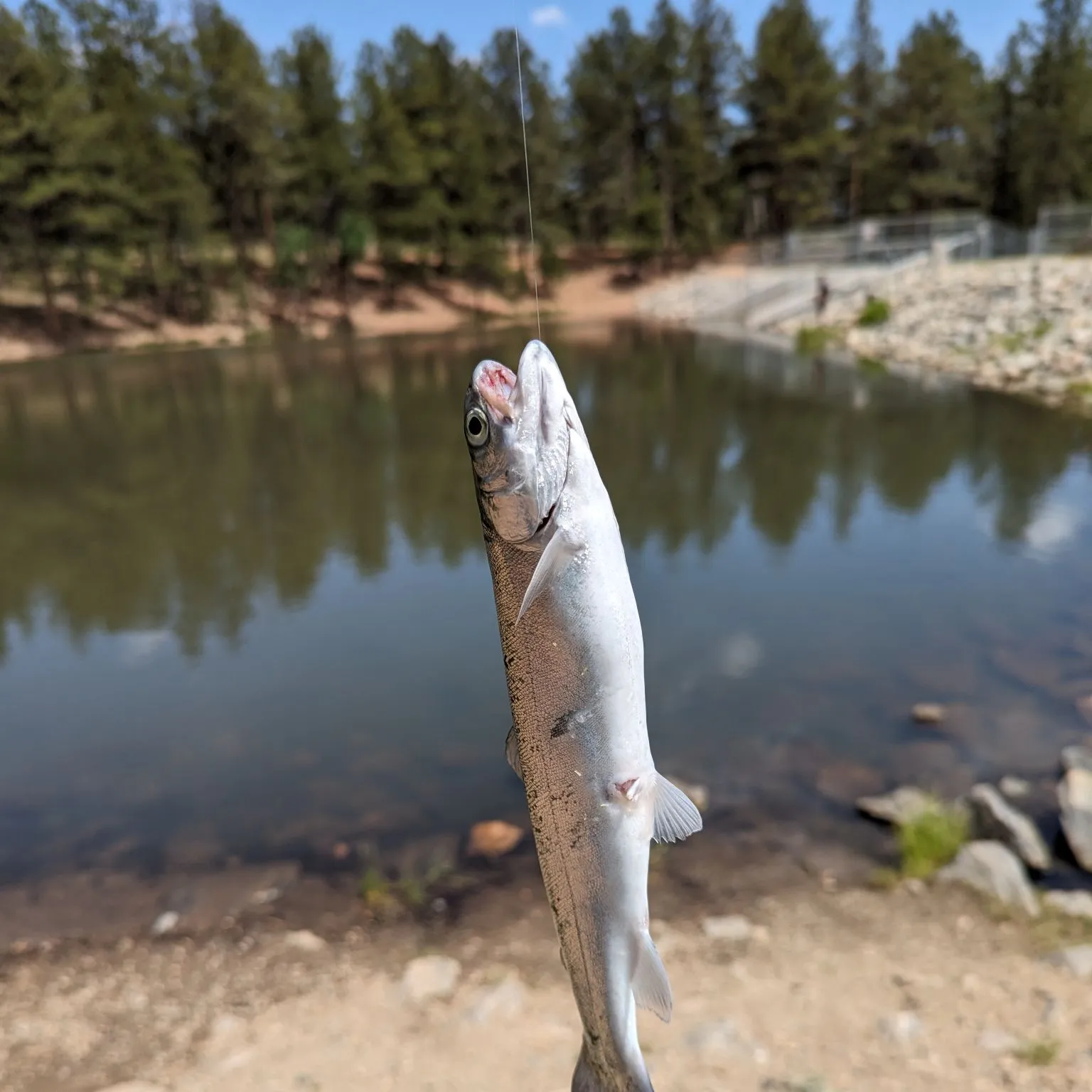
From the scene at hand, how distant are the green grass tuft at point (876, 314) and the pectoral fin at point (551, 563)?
102 feet

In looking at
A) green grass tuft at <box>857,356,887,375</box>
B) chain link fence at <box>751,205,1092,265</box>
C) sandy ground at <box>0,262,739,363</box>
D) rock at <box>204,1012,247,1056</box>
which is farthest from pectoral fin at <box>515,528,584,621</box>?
sandy ground at <box>0,262,739,363</box>

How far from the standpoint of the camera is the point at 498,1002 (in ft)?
13.6

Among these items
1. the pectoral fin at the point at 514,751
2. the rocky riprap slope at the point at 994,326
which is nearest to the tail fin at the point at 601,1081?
the pectoral fin at the point at 514,751

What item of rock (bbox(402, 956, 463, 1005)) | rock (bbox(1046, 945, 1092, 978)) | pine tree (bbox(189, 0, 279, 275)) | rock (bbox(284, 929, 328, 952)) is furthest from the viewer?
pine tree (bbox(189, 0, 279, 275))

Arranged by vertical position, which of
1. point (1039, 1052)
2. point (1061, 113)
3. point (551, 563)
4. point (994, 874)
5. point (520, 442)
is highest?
point (1061, 113)

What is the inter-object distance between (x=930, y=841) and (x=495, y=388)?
4.16 metres

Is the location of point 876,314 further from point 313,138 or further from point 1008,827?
point 313,138

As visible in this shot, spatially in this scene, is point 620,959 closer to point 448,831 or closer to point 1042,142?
point 448,831

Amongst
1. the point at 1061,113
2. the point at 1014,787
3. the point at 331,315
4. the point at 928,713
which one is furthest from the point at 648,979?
the point at 1061,113

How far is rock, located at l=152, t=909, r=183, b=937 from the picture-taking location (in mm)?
4988

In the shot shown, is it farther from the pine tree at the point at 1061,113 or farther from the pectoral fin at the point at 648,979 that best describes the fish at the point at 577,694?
the pine tree at the point at 1061,113

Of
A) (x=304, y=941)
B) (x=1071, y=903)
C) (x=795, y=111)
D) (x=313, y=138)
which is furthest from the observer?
(x=795, y=111)

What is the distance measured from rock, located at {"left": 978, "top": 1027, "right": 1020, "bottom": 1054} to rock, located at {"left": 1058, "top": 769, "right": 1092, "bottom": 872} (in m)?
1.72

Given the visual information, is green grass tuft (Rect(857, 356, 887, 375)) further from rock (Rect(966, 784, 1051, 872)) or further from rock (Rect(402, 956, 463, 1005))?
rock (Rect(402, 956, 463, 1005))
